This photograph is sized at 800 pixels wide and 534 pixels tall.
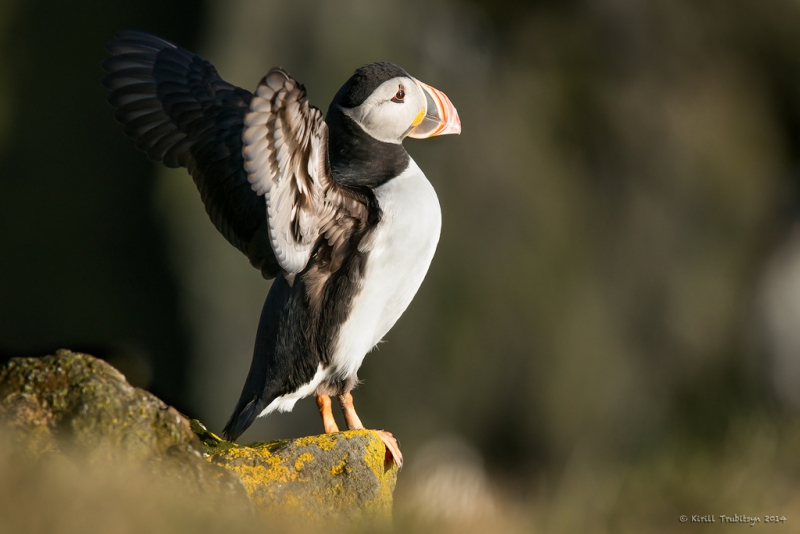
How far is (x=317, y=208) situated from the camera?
341 cm

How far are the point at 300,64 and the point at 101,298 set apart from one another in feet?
9.26

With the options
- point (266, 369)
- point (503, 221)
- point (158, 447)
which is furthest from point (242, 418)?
point (503, 221)

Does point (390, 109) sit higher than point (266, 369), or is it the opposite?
point (390, 109)

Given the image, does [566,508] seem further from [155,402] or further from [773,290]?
[773,290]

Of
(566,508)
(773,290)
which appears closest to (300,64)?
(773,290)

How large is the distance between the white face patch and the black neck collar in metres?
0.03

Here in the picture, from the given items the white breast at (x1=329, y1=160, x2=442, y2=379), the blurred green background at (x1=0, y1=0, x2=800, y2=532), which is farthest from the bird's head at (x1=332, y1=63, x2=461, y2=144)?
the blurred green background at (x1=0, y1=0, x2=800, y2=532)

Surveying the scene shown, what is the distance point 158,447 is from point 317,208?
1156 mm

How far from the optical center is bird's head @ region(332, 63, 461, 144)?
12.3 feet

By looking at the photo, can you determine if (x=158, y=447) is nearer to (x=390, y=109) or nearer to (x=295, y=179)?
(x=295, y=179)

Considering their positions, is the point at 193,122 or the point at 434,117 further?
the point at 434,117

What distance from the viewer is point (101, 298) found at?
8359 millimetres

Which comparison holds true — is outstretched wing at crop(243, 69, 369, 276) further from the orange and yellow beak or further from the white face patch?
the orange and yellow beak

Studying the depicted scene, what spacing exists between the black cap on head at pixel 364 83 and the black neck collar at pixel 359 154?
58 millimetres
